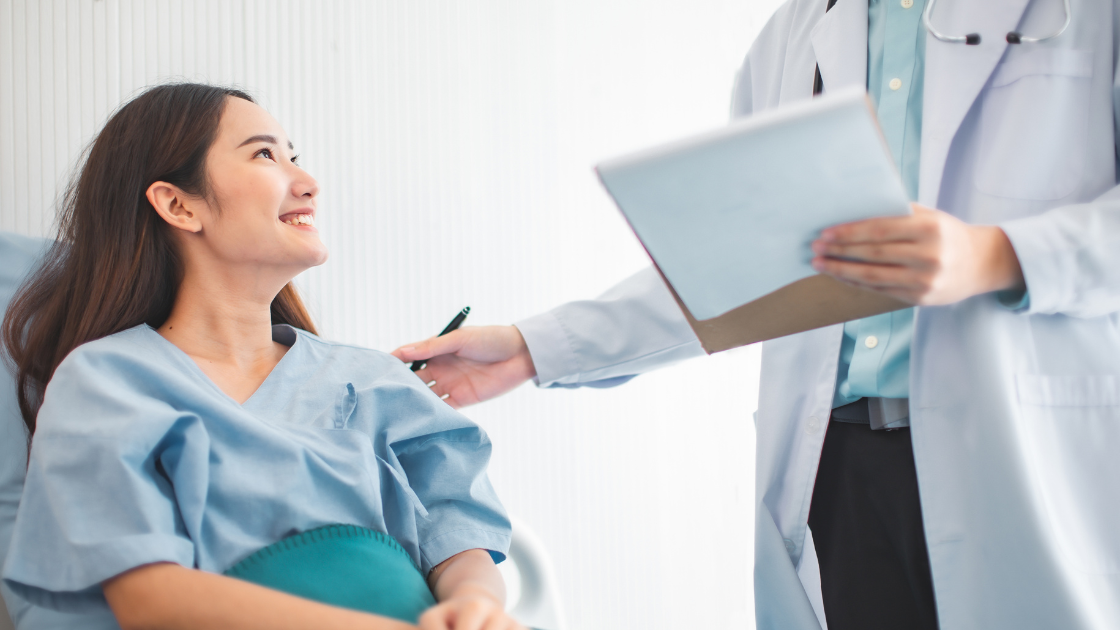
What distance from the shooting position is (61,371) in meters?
0.76

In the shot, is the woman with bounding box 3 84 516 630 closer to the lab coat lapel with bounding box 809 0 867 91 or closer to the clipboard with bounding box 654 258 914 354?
the clipboard with bounding box 654 258 914 354

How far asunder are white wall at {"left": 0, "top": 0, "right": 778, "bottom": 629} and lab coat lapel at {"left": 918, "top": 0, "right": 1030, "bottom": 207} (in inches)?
33.9

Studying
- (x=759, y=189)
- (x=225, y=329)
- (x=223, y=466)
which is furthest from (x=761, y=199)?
(x=225, y=329)

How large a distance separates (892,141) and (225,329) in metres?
0.90

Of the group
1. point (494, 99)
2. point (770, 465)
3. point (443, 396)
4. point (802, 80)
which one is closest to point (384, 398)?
point (443, 396)

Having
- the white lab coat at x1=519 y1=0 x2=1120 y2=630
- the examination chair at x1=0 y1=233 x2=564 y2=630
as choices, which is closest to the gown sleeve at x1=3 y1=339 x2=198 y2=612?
the examination chair at x1=0 y1=233 x2=564 y2=630

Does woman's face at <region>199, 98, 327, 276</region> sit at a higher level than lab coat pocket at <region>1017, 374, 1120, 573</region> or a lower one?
higher

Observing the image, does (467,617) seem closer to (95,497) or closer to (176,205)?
(95,497)

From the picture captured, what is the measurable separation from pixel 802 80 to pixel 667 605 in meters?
1.20

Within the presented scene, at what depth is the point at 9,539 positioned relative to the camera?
0.88m

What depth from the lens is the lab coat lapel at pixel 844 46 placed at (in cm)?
96

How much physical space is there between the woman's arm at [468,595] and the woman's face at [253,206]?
432mm

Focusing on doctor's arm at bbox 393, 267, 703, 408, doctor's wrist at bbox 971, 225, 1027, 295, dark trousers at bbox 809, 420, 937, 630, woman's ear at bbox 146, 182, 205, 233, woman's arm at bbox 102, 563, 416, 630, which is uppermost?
woman's ear at bbox 146, 182, 205, 233

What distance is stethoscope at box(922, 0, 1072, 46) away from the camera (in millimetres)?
803
